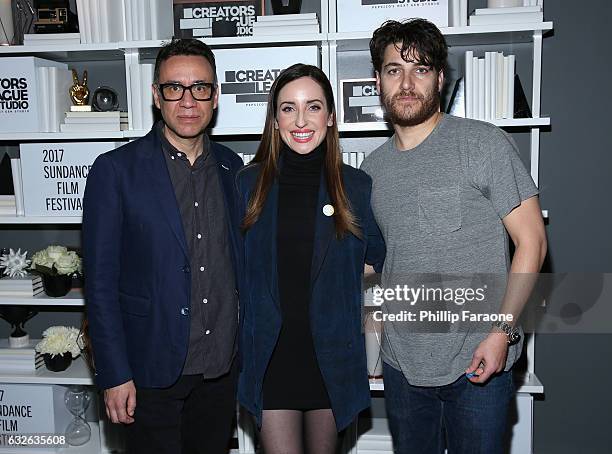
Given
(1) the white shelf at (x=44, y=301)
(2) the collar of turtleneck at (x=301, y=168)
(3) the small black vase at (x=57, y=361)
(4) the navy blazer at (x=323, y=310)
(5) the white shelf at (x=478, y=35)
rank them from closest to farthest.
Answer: (4) the navy blazer at (x=323, y=310) → (2) the collar of turtleneck at (x=301, y=168) → (5) the white shelf at (x=478, y=35) → (1) the white shelf at (x=44, y=301) → (3) the small black vase at (x=57, y=361)

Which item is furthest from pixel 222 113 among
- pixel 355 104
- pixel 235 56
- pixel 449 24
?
pixel 449 24

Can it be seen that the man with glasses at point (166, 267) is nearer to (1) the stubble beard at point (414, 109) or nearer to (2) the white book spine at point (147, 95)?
(1) the stubble beard at point (414, 109)

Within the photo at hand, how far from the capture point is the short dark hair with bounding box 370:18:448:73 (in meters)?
1.95

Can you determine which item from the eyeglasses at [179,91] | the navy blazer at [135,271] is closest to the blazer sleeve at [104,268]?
the navy blazer at [135,271]

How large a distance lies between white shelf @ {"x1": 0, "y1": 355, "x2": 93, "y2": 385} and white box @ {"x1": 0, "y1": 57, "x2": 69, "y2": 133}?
1198mm

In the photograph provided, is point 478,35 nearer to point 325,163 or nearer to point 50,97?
point 325,163

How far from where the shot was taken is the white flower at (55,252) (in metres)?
2.99

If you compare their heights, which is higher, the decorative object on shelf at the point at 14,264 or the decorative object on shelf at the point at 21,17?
the decorative object on shelf at the point at 21,17

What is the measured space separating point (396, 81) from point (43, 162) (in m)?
1.81

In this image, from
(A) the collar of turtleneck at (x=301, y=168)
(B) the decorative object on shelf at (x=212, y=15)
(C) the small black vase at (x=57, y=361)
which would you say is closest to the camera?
(A) the collar of turtleneck at (x=301, y=168)

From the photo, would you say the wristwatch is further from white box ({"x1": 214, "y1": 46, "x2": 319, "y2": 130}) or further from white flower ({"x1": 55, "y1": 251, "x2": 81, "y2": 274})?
white flower ({"x1": 55, "y1": 251, "x2": 81, "y2": 274})

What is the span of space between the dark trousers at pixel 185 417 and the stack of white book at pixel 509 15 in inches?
69.8

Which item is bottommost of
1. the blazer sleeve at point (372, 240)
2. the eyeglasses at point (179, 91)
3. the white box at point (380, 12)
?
the blazer sleeve at point (372, 240)

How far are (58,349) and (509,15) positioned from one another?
2.61 m
